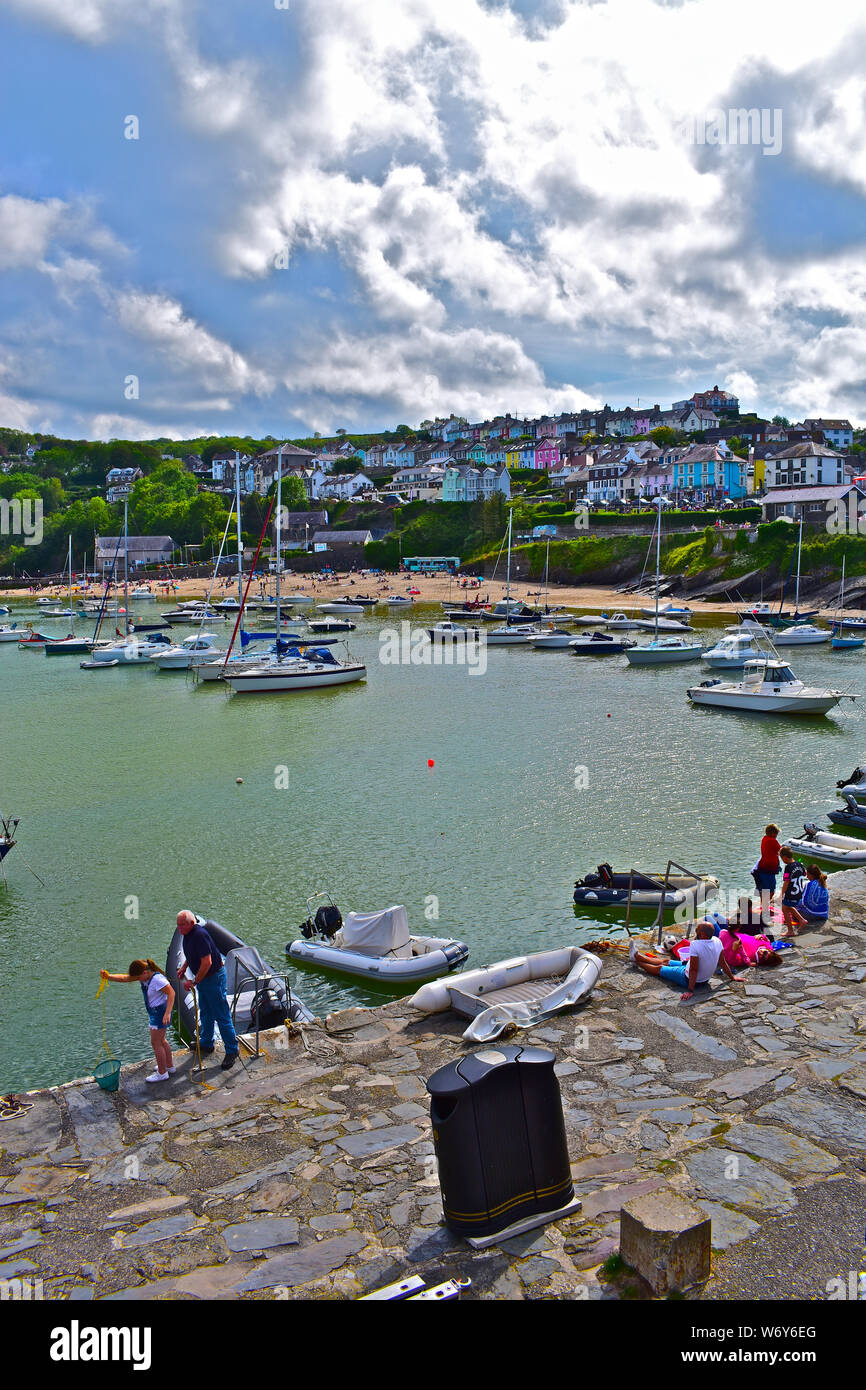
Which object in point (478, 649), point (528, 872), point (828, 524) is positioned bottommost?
point (528, 872)

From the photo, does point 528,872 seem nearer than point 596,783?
Yes

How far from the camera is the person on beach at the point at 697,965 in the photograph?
11.1 meters

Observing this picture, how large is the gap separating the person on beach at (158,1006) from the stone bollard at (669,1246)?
5405 millimetres

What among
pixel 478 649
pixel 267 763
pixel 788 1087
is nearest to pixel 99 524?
pixel 478 649

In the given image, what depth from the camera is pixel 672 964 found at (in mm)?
11703

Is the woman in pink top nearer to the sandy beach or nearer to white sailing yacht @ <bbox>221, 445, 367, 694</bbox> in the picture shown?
white sailing yacht @ <bbox>221, 445, 367, 694</bbox>

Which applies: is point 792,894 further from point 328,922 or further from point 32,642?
point 32,642

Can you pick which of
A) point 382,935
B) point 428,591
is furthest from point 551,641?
point 382,935

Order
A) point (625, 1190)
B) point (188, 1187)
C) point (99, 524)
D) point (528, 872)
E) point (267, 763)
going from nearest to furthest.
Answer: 1. point (625, 1190)
2. point (188, 1187)
3. point (528, 872)
4. point (267, 763)
5. point (99, 524)

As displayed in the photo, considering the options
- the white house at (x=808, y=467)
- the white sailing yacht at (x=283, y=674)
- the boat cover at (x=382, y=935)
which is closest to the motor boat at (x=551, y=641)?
the white sailing yacht at (x=283, y=674)

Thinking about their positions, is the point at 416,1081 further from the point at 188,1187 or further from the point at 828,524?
the point at 828,524

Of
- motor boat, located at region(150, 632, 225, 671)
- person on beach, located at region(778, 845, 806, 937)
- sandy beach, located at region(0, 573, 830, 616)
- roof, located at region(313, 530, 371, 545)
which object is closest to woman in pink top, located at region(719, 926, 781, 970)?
person on beach, located at region(778, 845, 806, 937)

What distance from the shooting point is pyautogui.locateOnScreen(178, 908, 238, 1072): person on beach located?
9.86 meters
